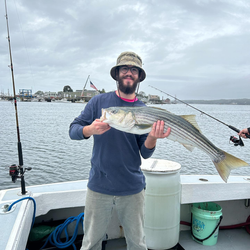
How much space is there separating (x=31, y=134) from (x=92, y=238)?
62.3ft

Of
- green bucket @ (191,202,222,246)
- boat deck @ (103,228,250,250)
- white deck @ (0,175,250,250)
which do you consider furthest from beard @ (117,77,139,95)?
boat deck @ (103,228,250,250)

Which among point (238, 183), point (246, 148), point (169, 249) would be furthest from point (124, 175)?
point (246, 148)

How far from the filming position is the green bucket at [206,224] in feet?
12.2

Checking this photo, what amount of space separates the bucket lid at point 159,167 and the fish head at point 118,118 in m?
1.17

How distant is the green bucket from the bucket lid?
0.99 m

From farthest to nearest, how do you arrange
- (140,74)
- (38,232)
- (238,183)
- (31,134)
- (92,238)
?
(31,134) < (238,183) < (38,232) < (140,74) < (92,238)

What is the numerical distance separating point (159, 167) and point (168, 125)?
112 cm

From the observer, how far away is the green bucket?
3717 millimetres

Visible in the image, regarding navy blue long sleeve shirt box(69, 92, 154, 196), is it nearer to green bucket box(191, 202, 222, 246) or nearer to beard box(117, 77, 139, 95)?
beard box(117, 77, 139, 95)

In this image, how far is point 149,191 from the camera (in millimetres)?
3396

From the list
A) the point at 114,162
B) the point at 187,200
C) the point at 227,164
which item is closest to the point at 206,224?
the point at 187,200

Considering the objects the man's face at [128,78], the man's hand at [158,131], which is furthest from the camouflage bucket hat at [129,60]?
the man's hand at [158,131]

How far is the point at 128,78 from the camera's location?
9.14 ft

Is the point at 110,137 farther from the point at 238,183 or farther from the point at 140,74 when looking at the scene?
the point at 238,183
